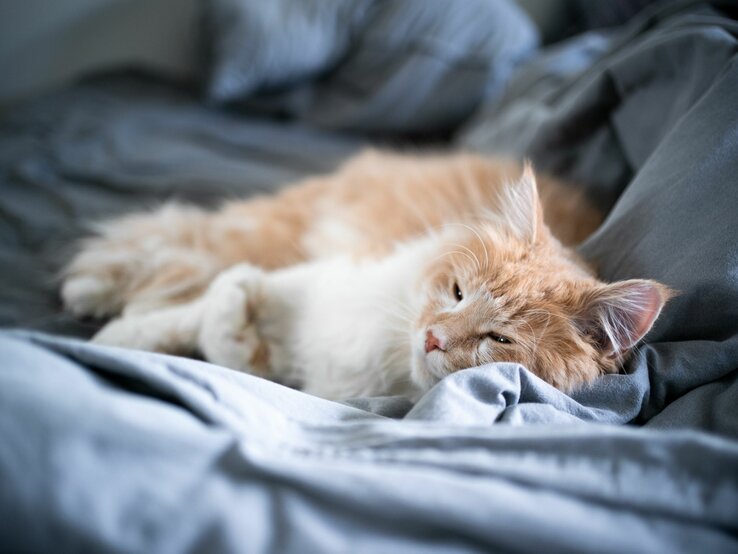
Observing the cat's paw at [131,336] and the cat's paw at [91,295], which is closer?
the cat's paw at [131,336]

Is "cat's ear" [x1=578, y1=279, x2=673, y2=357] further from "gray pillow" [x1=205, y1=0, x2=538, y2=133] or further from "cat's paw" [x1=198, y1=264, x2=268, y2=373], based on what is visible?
"gray pillow" [x1=205, y1=0, x2=538, y2=133]

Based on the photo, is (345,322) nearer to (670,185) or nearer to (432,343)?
(432,343)

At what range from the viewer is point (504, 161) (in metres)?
1.67

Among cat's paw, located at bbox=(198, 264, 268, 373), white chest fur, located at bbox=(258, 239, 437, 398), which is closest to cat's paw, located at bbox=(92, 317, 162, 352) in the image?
cat's paw, located at bbox=(198, 264, 268, 373)

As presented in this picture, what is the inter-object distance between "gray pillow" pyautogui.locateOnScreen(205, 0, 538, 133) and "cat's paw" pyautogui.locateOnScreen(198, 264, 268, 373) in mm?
1375

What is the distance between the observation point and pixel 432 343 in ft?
3.29

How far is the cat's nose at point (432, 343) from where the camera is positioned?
3.26 feet

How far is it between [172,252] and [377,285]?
61cm

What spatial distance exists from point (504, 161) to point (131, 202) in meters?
1.34

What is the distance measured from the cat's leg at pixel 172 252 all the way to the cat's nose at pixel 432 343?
624 millimetres

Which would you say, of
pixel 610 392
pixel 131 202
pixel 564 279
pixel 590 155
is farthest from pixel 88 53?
pixel 610 392

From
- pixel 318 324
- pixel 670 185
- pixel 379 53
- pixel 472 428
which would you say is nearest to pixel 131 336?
pixel 318 324

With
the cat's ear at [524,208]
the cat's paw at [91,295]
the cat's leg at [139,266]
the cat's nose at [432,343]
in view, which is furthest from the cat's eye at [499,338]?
the cat's paw at [91,295]

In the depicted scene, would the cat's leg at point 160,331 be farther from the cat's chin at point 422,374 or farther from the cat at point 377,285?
the cat's chin at point 422,374
